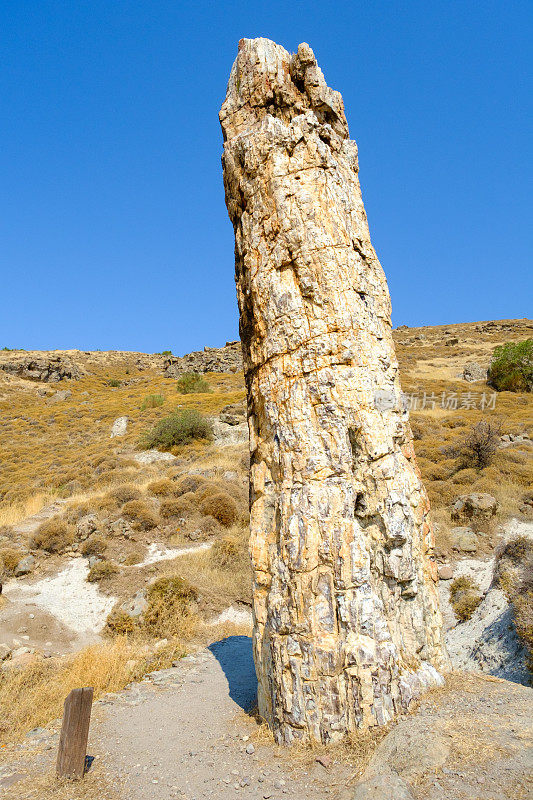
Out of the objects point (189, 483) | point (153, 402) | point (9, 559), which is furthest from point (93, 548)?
point (153, 402)

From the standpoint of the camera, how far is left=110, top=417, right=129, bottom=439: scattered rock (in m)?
33.3

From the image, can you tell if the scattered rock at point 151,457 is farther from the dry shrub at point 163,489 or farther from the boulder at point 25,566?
the boulder at point 25,566

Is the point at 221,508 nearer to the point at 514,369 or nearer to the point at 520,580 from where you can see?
the point at 520,580

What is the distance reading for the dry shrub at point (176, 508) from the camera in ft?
55.7

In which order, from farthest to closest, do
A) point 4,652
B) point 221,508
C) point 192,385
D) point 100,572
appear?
point 192,385 → point 221,508 → point 100,572 → point 4,652

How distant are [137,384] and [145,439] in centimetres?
3069

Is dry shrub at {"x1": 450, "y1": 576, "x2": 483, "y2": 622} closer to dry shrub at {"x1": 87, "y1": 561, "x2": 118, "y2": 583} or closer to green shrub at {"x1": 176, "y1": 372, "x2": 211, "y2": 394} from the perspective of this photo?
dry shrub at {"x1": 87, "y1": 561, "x2": 118, "y2": 583}

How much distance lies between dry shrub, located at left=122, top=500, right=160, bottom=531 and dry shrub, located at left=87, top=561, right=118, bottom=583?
2.62m

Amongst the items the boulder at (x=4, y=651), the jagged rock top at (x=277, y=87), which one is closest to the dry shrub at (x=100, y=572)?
the boulder at (x=4, y=651)

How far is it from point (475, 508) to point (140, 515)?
10553 mm

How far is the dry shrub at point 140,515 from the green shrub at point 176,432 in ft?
33.8

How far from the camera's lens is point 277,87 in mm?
6766

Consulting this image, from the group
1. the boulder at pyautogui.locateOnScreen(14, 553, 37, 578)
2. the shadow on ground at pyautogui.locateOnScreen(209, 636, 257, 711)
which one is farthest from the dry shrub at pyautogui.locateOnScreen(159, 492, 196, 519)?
the shadow on ground at pyautogui.locateOnScreen(209, 636, 257, 711)

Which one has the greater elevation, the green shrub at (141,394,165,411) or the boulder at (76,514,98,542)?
the green shrub at (141,394,165,411)
